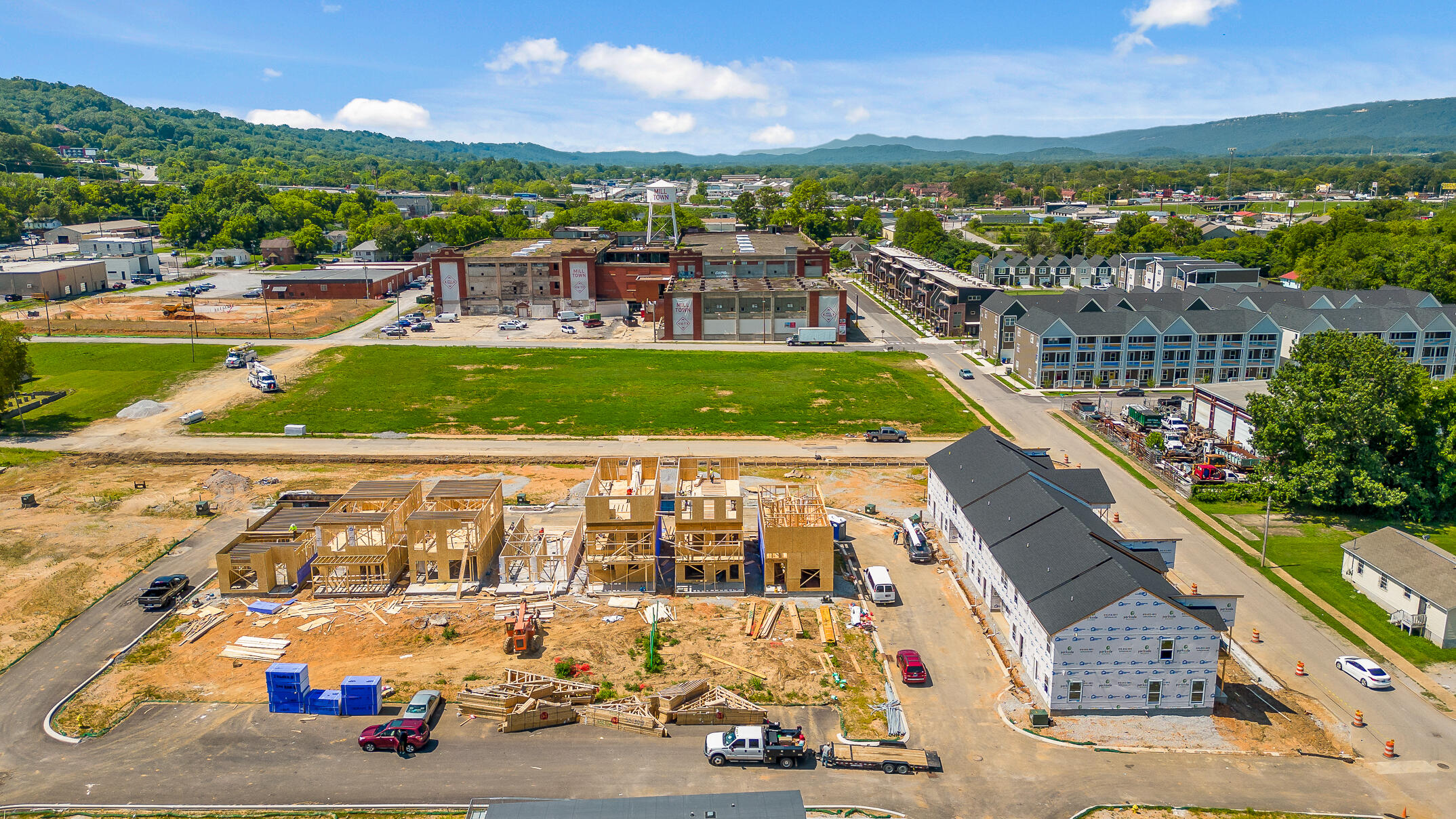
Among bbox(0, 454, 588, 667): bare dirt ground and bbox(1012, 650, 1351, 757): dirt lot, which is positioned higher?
bbox(0, 454, 588, 667): bare dirt ground

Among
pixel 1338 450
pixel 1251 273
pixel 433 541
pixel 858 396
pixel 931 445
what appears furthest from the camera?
pixel 1251 273

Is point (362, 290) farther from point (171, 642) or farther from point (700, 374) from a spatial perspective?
point (171, 642)

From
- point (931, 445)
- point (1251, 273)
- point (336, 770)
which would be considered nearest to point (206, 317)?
point (931, 445)

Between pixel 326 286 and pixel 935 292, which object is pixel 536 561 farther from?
pixel 326 286

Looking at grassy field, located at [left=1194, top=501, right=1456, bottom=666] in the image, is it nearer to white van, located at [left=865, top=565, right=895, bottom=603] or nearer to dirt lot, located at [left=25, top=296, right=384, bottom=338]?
white van, located at [left=865, top=565, right=895, bottom=603]

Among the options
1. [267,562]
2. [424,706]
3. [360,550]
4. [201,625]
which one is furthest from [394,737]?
[267,562]

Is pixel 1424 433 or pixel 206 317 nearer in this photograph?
pixel 1424 433

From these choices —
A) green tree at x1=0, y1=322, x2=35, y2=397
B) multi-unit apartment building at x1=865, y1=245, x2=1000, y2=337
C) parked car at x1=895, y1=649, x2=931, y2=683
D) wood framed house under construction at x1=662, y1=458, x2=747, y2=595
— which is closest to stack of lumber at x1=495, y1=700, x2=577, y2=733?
wood framed house under construction at x1=662, y1=458, x2=747, y2=595

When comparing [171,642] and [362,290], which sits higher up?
[362,290]
